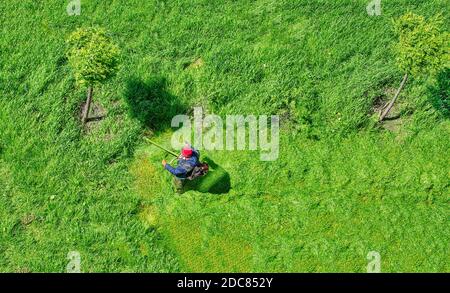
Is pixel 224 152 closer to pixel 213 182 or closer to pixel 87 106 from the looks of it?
pixel 213 182

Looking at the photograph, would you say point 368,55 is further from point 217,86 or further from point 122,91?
point 122,91

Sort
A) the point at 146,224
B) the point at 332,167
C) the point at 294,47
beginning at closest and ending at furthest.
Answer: the point at 146,224 < the point at 332,167 < the point at 294,47

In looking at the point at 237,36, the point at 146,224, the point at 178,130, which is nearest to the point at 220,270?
the point at 146,224

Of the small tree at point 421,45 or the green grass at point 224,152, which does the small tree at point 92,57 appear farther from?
the small tree at point 421,45

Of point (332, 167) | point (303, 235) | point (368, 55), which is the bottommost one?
point (303, 235)

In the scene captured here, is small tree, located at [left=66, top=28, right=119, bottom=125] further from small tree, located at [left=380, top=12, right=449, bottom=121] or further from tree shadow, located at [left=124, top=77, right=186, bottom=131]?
small tree, located at [left=380, top=12, right=449, bottom=121]

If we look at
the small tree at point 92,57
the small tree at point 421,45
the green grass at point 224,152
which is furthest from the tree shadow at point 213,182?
the small tree at point 421,45
